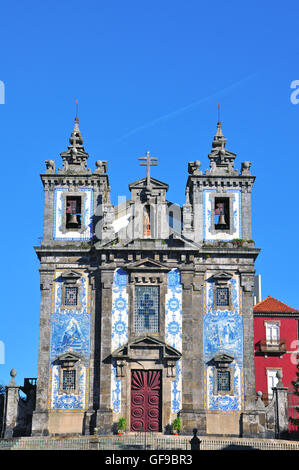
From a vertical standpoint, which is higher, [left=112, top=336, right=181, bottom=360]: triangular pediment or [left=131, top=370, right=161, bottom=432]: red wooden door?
[left=112, top=336, right=181, bottom=360]: triangular pediment

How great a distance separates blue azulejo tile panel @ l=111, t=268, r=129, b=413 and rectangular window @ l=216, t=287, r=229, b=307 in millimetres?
4602

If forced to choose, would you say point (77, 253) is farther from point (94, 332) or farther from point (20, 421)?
point (20, 421)

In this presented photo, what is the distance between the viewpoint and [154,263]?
1484 inches

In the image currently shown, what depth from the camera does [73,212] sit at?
39625 millimetres

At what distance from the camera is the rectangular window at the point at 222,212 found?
39.5 meters

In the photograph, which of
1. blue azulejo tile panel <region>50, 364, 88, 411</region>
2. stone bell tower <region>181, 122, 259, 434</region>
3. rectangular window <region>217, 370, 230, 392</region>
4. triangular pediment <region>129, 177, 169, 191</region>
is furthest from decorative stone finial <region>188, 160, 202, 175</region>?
blue azulejo tile panel <region>50, 364, 88, 411</region>

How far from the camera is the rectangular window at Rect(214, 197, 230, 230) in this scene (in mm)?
39503

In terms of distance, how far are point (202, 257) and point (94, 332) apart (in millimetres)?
6650

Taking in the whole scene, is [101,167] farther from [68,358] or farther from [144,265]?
[68,358]

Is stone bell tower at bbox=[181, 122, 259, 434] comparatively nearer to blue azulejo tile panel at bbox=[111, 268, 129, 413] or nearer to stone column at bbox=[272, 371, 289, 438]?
stone column at bbox=[272, 371, 289, 438]

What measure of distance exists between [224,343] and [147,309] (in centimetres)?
416

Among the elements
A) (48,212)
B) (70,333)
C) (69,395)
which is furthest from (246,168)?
(69,395)
